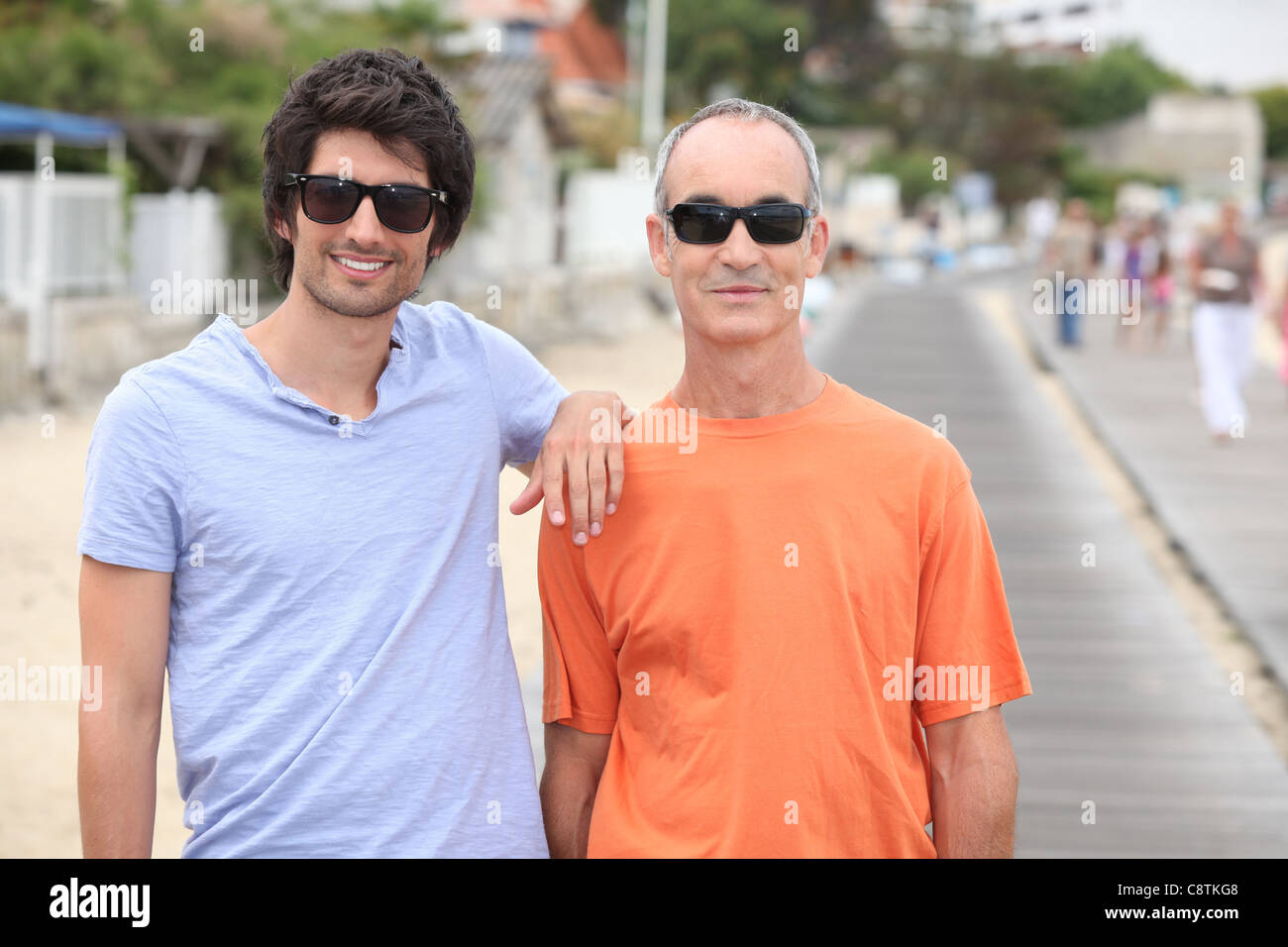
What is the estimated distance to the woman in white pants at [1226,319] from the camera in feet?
A: 46.6

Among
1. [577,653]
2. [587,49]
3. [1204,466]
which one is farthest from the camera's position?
[587,49]

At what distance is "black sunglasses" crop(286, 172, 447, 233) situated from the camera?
95.9 inches

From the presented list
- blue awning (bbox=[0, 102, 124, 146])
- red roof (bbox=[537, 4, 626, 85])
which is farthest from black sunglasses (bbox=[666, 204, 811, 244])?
red roof (bbox=[537, 4, 626, 85])

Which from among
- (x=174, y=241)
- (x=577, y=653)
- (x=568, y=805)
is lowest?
(x=568, y=805)

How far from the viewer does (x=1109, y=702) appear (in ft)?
21.9

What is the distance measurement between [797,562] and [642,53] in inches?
2827

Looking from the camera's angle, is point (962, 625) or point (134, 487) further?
point (962, 625)

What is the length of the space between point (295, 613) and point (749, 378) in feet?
2.62

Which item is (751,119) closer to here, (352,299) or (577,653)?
(352,299)

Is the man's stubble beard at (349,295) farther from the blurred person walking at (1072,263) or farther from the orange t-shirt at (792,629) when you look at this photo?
the blurred person walking at (1072,263)

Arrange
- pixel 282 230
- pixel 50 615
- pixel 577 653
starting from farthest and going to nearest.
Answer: pixel 50 615 < pixel 282 230 < pixel 577 653

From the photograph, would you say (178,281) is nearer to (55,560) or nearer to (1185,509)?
(55,560)

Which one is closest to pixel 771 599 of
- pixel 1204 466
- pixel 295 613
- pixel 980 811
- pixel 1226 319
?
pixel 980 811

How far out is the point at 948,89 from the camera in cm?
8144
